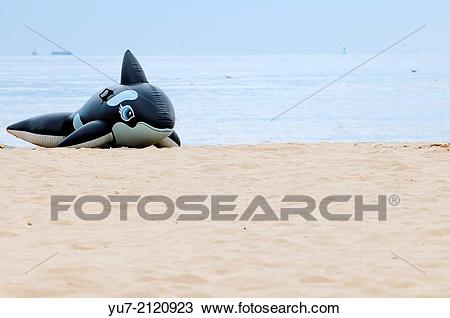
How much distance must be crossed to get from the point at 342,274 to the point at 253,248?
3.22 feet

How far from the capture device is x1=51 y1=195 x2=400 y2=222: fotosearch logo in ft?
24.3

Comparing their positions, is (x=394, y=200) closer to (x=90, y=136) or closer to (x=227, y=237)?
(x=227, y=237)

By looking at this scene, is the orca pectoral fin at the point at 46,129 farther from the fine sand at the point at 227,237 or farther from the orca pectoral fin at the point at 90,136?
the fine sand at the point at 227,237

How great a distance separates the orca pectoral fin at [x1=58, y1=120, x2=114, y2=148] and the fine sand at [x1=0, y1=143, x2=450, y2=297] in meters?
1.76

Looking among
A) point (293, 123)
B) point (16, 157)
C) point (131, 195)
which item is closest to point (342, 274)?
point (131, 195)

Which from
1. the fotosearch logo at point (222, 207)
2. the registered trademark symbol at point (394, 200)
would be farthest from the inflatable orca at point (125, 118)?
the registered trademark symbol at point (394, 200)

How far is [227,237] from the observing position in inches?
256

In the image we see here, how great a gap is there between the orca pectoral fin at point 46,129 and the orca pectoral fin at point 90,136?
0.67m

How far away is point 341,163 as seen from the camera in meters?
11.2

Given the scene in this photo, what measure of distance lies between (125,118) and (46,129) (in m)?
1.88

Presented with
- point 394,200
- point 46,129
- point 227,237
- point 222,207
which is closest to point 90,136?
point 46,129

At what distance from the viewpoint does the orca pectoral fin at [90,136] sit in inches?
510

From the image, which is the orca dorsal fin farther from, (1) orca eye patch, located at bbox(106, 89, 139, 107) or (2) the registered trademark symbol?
(2) the registered trademark symbol
